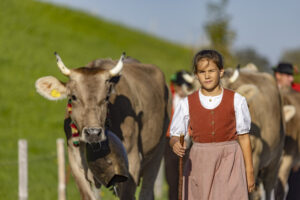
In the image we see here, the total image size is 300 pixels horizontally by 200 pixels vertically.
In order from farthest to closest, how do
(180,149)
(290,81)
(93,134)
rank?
(290,81)
(93,134)
(180,149)

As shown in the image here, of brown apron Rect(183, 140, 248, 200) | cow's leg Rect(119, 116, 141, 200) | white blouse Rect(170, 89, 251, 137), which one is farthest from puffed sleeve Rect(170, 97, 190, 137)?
cow's leg Rect(119, 116, 141, 200)

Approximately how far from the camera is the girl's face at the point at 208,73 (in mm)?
5191

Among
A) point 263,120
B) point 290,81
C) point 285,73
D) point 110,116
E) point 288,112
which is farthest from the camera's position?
point 290,81

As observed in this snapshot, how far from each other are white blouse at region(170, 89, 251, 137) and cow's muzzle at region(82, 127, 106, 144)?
923 mm

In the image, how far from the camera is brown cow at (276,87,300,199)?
10469mm

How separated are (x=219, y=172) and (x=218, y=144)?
24cm

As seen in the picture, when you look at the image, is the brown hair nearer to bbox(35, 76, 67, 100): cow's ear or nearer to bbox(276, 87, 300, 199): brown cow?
bbox(35, 76, 67, 100): cow's ear

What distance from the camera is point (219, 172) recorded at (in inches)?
208

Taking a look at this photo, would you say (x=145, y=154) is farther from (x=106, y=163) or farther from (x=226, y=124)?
(x=226, y=124)

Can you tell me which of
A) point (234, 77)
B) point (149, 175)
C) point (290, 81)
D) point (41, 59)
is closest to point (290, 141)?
point (290, 81)

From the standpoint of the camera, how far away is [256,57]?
24.0 m

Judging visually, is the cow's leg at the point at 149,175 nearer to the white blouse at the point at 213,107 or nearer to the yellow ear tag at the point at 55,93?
the yellow ear tag at the point at 55,93

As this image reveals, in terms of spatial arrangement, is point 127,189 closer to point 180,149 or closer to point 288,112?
point 180,149

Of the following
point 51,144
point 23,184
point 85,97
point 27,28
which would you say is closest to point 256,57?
point 51,144
